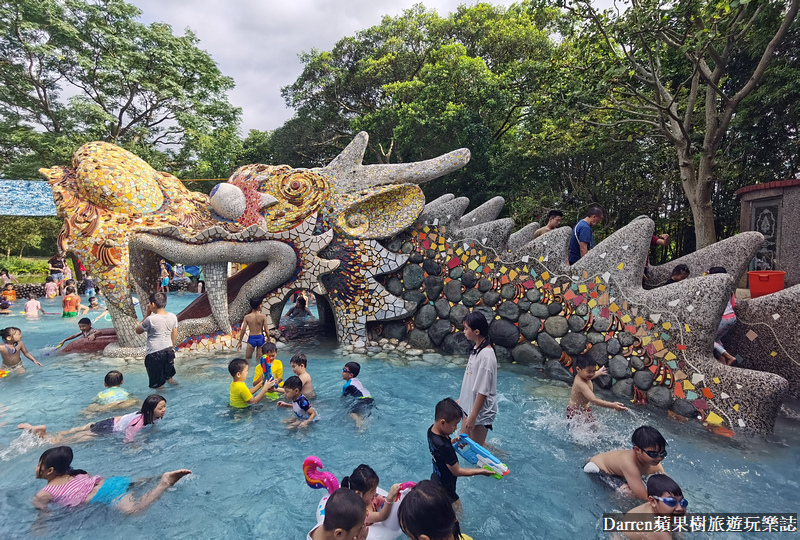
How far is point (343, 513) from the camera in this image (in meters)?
2.19

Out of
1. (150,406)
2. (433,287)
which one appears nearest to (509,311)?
(433,287)

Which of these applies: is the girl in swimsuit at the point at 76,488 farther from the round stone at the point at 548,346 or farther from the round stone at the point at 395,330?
the round stone at the point at 548,346

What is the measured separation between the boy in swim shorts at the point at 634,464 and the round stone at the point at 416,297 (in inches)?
162

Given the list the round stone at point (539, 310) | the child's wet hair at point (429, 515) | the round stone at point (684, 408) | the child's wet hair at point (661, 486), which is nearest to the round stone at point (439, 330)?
the round stone at point (539, 310)

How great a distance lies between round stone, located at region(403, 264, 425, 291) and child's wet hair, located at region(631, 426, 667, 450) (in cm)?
462

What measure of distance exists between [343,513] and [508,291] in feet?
16.1

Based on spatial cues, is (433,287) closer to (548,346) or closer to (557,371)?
(548,346)

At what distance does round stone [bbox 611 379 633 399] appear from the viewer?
5.25m

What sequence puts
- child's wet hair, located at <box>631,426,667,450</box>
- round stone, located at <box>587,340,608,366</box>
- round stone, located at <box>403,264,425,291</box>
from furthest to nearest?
round stone, located at <box>403,264,425,291</box>, round stone, located at <box>587,340,608,366</box>, child's wet hair, located at <box>631,426,667,450</box>

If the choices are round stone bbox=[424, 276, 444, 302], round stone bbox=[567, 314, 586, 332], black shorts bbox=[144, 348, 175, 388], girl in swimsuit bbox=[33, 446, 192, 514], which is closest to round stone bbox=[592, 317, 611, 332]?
round stone bbox=[567, 314, 586, 332]

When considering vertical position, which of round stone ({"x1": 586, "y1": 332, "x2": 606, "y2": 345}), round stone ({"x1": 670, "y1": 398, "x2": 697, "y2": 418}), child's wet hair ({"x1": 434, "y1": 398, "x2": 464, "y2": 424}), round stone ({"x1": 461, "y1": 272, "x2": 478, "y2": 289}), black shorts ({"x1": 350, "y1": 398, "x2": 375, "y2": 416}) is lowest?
round stone ({"x1": 670, "y1": 398, "x2": 697, "y2": 418})

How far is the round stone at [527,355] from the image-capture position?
20.6ft

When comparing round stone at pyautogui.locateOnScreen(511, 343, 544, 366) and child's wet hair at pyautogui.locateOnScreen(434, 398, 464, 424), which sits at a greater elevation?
child's wet hair at pyautogui.locateOnScreen(434, 398, 464, 424)

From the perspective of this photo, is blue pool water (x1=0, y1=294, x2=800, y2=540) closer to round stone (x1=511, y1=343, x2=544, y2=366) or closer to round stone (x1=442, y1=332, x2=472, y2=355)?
A: round stone (x1=511, y1=343, x2=544, y2=366)
